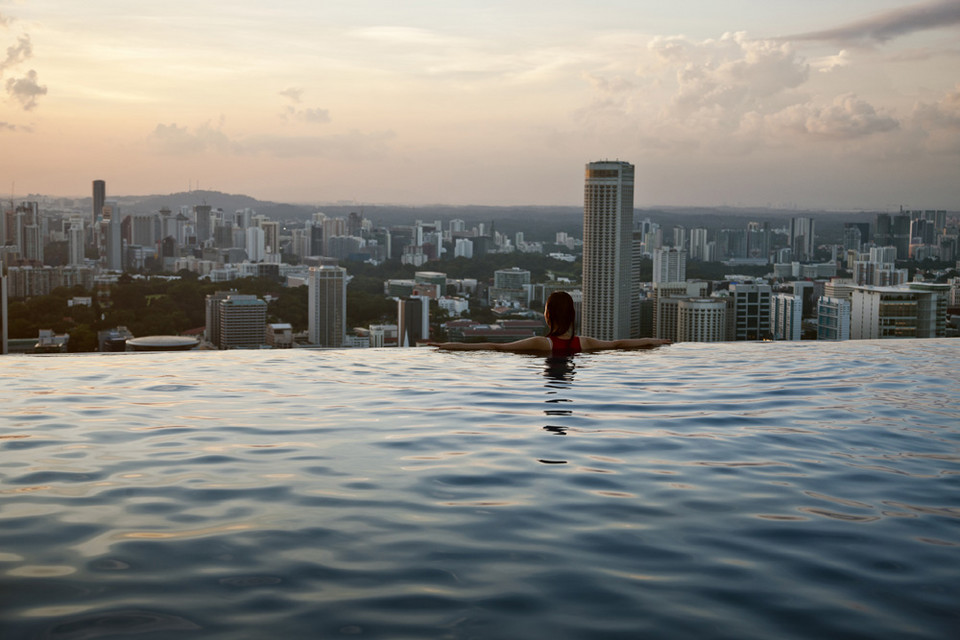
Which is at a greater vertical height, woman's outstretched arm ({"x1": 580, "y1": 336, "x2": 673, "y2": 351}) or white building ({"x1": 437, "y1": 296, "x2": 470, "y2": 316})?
woman's outstretched arm ({"x1": 580, "y1": 336, "x2": 673, "y2": 351})

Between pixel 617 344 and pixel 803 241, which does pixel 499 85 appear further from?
pixel 803 241

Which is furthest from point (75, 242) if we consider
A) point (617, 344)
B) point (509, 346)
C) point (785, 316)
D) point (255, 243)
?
point (617, 344)

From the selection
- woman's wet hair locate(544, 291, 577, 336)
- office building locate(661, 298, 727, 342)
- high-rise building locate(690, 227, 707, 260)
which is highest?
high-rise building locate(690, 227, 707, 260)

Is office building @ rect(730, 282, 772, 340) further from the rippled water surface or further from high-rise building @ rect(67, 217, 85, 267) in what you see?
the rippled water surface

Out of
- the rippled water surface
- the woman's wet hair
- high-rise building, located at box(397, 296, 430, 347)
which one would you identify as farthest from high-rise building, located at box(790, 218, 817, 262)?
the rippled water surface

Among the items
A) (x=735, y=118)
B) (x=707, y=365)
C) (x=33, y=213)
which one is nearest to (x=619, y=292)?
(x=735, y=118)

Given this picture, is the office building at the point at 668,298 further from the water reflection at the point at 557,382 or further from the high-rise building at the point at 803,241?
the water reflection at the point at 557,382
